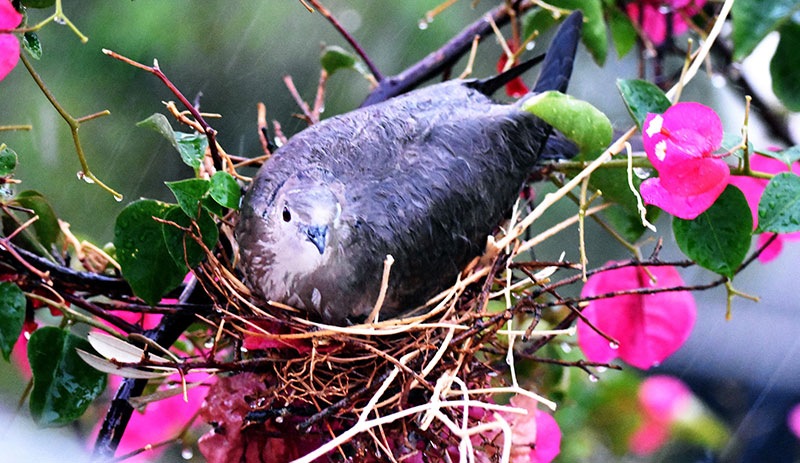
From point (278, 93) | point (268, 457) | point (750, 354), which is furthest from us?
point (750, 354)

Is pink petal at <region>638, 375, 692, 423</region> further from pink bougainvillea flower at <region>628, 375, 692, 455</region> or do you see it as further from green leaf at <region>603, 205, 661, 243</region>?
green leaf at <region>603, 205, 661, 243</region>

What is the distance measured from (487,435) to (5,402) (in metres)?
0.54

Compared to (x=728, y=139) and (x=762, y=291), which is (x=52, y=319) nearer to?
(x=728, y=139)

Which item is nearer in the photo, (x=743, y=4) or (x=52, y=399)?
(x=52, y=399)

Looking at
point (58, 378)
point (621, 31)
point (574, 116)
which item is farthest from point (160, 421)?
point (621, 31)

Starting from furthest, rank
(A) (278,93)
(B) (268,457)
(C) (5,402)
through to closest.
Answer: (A) (278,93) < (C) (5,402) < (B) (268,457)

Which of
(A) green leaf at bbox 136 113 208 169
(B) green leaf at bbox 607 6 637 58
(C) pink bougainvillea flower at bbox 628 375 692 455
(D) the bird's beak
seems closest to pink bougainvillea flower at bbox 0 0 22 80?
(A) green leaf at bbox 136 113 208 169

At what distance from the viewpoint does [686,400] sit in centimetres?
126

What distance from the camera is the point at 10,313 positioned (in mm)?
460

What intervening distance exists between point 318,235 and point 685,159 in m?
0.21

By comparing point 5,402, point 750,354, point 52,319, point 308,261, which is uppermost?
point 308,261

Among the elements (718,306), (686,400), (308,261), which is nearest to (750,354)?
(718,306)

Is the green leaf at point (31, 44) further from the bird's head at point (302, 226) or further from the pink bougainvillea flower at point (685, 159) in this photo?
the pink bougainvillea flower at point (685, 159)

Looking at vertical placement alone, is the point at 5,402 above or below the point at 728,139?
below
